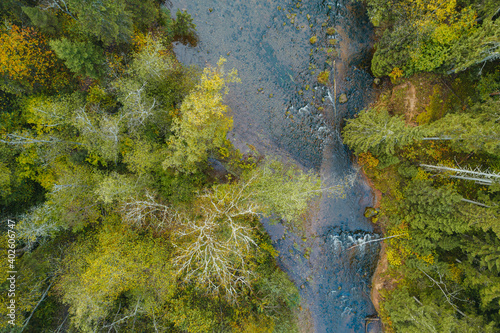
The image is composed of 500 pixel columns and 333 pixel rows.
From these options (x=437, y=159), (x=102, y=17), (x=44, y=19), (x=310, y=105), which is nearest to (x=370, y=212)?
(x=437, y=159)

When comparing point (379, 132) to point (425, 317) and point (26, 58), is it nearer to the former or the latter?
point (425, 317)

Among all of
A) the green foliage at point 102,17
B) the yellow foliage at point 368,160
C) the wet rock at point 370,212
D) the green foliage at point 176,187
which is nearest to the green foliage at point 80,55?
the green foliage at point 102,17

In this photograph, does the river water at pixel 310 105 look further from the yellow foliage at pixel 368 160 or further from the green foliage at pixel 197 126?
the green foliage at pixel 197 126

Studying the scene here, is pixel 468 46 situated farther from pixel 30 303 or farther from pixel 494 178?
pixel 30 303

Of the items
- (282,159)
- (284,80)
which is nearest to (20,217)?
(282,159)

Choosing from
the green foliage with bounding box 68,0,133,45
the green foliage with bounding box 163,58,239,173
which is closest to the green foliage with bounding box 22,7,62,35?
the green foliage with bounding box 68,0,133,45

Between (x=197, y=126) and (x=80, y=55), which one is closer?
(x=80, y=55)

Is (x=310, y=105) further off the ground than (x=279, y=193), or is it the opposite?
(x=310, y=105)

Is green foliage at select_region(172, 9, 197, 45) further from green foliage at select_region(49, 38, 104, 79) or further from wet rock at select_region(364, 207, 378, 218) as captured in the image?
wet rock at select_region(364, 207, 378, 218)
